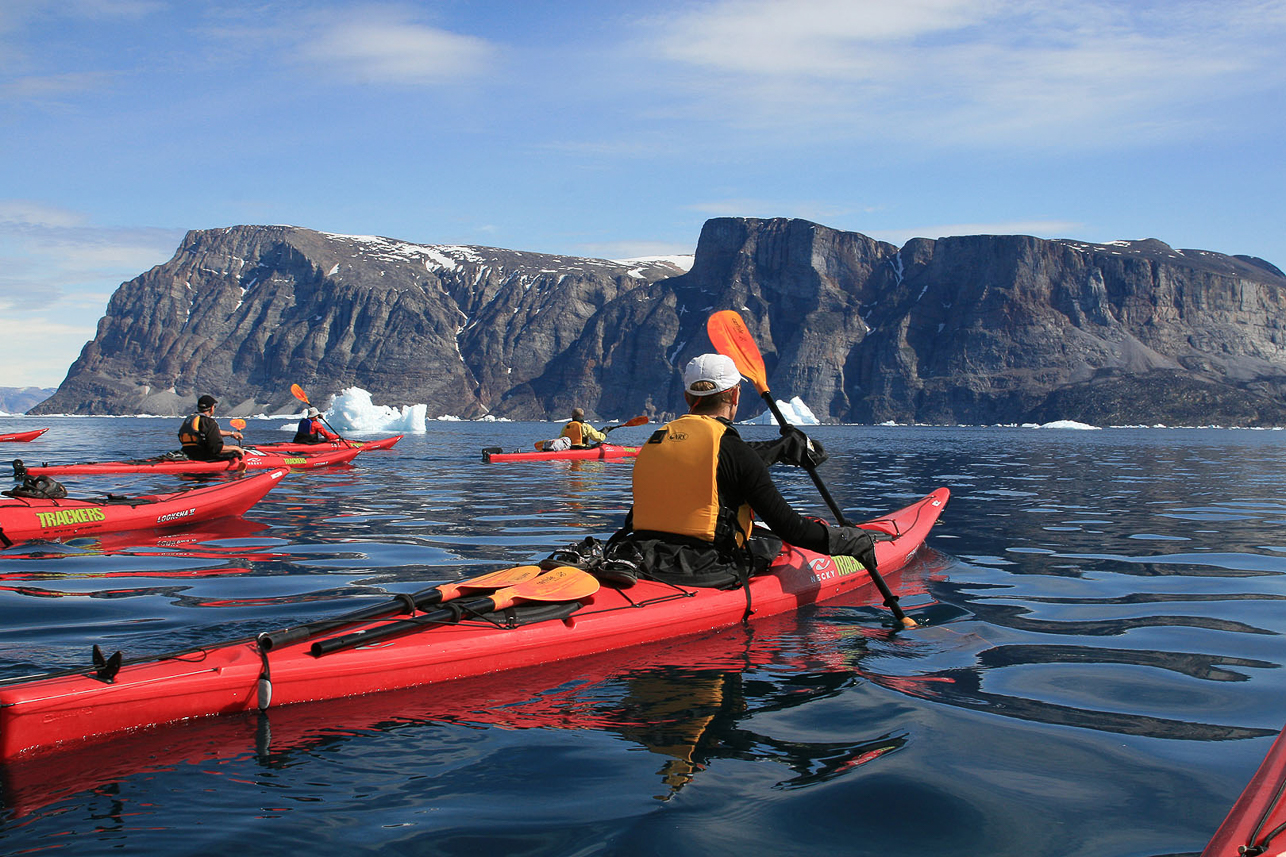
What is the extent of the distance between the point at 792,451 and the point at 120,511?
8.48m

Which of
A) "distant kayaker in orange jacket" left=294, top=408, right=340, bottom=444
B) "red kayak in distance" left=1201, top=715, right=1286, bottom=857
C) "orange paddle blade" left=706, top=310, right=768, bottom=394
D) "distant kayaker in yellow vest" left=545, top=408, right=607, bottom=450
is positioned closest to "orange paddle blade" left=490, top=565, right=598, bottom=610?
"orange paddle blade" left=706, top=310, right=768, bottom=394

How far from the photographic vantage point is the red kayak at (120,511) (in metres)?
10.2

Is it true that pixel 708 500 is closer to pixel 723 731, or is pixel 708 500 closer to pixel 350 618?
pixel 723 731

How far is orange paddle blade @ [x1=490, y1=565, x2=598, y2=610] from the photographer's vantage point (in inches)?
215

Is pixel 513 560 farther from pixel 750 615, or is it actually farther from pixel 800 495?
pixel 800 495

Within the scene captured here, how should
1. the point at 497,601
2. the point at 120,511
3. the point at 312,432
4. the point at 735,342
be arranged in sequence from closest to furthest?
the point at 497,601 < the point at 735,342 < the point at 120,511 < the point at 312,432

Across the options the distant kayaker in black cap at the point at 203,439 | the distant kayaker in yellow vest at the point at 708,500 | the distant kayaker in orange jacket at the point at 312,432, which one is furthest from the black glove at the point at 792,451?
the distant kayaker in orange jacket at the point at 312,432

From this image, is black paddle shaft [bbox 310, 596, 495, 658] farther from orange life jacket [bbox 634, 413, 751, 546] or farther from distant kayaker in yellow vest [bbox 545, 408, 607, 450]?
distant kayaker in yellow vest [bbox 545, 408, 607, 450]

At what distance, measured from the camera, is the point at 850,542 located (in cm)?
663

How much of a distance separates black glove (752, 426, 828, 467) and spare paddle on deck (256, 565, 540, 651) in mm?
1960

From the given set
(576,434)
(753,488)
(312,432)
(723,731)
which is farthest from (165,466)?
(723,731)

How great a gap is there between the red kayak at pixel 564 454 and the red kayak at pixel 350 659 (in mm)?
18996

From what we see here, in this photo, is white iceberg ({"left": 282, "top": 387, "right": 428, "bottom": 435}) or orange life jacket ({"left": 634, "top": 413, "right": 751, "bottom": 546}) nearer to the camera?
orange life jacket ({"left": 634, "top": 413, "right": 751, "bottom": 546})

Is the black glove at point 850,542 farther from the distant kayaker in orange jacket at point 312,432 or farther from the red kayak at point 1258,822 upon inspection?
the distant kayaker in orange jacket at point 312,432
